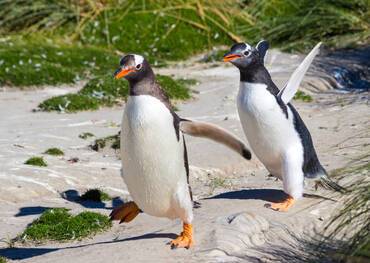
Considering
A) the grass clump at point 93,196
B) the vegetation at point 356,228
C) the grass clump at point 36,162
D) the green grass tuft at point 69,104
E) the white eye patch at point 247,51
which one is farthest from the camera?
the green grass tuft at point 69,104

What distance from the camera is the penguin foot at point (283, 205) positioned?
6.39 metres

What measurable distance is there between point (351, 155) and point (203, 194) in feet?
3.98

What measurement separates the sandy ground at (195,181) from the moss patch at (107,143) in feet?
0.35

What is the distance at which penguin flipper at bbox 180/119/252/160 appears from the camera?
5922 mm

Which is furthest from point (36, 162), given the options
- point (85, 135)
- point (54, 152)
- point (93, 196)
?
point (85, 135)

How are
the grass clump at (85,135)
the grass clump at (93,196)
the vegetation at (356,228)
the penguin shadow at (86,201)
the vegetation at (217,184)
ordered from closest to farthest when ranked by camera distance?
the vegetation at (356,228) → the penguin shadow at (86,201) → the grass clump at (93,196) → the vegetation at (217,184) → the grass clump at (85,135)

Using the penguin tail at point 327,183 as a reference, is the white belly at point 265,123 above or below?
above

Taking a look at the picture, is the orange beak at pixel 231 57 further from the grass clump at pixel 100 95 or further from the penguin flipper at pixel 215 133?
the grass clump at pixel 100 95

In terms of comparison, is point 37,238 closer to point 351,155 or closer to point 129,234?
point 129,234

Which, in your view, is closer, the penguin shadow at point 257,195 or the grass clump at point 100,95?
the penguin shadow at point 257,195

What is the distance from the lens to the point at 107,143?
875 centimetres

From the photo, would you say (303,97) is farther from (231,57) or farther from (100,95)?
(231,57)

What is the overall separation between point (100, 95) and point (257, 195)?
4102mm

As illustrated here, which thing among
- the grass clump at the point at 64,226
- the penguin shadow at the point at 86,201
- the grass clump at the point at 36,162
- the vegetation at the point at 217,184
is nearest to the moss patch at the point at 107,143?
the grass clump at the point at 36,162
